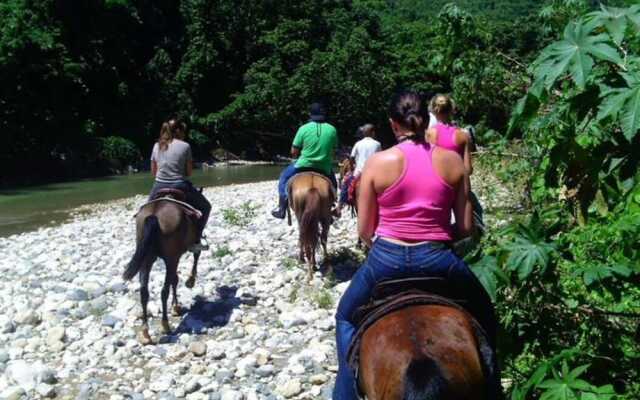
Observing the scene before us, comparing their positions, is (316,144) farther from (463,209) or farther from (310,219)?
(463,209)

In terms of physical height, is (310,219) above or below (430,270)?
below

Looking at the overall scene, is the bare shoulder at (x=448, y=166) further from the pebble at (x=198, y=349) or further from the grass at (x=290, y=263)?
the grass at (x=290, y=263)

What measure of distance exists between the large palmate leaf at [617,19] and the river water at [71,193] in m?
18.5

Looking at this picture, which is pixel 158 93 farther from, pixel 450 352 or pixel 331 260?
pixel 450 352

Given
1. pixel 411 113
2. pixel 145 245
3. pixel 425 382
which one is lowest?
pixel 145 245

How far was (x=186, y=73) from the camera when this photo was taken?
42.2m

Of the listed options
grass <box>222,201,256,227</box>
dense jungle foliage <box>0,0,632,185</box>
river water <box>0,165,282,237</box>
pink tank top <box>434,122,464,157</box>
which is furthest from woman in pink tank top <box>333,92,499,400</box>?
dense jungle foliage <box>0,0,632,185</box>

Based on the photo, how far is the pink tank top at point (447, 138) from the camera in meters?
6.54

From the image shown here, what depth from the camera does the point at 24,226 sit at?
64.4 feet

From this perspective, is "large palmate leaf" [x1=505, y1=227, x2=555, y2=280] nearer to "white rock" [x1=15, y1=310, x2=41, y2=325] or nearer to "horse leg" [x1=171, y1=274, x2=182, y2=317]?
"horse leg" [x1=171, y1=274, x2=182, y2=317]

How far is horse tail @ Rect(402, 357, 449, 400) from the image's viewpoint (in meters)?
2.94

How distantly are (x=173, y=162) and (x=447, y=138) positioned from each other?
330 centimetres

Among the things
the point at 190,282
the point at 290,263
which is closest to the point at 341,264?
the point at 290,263

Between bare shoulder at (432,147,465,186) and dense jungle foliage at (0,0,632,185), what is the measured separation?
29.4 metres
